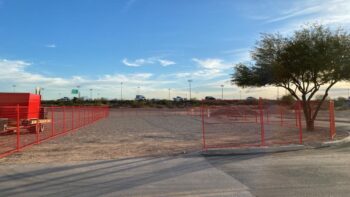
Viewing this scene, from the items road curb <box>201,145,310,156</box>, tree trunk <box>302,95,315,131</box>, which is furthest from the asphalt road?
tree trunk <box>302,95,315,131</box>

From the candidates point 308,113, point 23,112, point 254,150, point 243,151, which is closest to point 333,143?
point 254,150

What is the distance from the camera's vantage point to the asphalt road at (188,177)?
31.1 ft

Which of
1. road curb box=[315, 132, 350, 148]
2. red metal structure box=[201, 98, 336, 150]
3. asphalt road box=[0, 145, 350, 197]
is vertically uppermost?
red metal structure box=[201, 98, 336, 150]

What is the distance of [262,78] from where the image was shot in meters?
28.3

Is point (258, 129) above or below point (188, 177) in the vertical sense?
above

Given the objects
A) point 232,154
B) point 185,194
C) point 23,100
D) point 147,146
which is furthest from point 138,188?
point 23,100

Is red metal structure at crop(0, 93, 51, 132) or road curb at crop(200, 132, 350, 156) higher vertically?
red metal structure at crop(0, 93, 51, 132)

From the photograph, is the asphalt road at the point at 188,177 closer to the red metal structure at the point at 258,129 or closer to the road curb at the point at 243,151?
the road curb at the point at 243,151

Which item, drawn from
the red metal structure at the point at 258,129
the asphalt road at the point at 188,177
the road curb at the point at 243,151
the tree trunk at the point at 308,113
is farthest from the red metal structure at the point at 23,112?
the tree trunk at the point at 308,113

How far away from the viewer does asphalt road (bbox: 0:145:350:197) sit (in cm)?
948

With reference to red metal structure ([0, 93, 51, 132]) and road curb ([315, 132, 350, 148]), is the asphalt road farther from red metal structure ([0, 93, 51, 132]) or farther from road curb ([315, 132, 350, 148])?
red metal structure ([0, 93, 51, 132])

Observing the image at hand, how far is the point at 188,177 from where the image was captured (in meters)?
11.1

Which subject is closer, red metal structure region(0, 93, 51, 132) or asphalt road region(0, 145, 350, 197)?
asphalt road region(0, 145, 350, 197)

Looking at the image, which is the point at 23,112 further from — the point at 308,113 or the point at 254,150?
the point at 308,113
